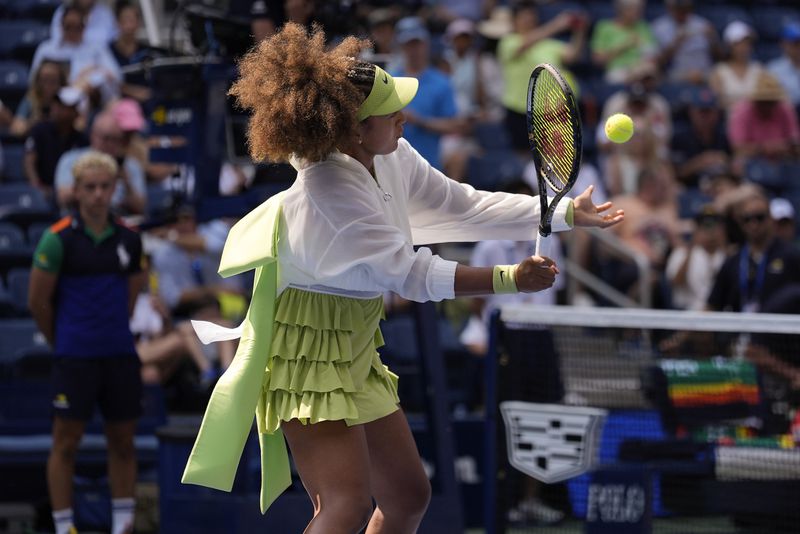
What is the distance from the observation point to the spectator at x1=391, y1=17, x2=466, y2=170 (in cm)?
945

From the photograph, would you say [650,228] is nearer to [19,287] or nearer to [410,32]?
[410,32]

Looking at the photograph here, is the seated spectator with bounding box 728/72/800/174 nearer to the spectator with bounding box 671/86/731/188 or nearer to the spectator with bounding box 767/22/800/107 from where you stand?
the spectator with bounding box 671/86/731/188

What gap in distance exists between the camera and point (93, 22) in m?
10.9

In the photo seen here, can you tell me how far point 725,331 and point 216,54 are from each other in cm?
282

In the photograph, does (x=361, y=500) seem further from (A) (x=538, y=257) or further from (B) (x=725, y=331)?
(B) (x=725, y=331)

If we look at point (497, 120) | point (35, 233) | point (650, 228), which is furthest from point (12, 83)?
point (650, 228)

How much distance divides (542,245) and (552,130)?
0.43 metres

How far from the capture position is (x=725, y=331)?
6496 mm

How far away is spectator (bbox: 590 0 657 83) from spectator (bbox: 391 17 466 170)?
2.94 metres

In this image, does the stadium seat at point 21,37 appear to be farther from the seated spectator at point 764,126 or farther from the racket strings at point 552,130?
the racket strings at point 552,130

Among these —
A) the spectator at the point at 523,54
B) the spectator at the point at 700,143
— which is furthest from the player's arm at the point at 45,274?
the spectator at the point at 700,143

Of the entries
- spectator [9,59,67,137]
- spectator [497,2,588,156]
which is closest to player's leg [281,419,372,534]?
spectator [9,59,67,137]

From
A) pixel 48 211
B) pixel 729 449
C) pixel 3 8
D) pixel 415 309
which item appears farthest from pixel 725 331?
pixel 3 8

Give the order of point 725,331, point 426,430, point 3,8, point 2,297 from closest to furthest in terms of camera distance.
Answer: point 725,331
point 426,430
point 2,297
point 3,8
